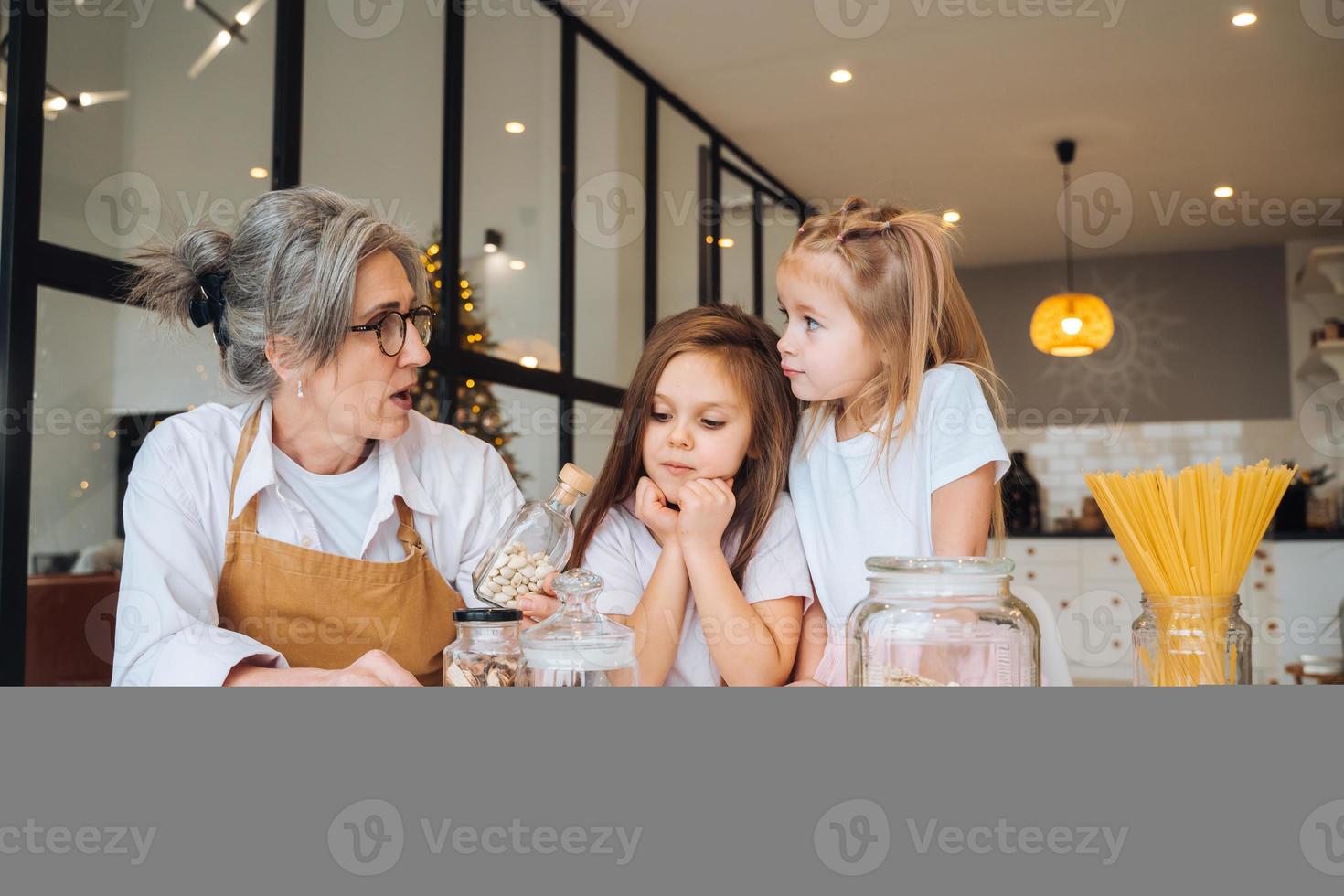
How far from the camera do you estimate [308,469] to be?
4.34 feet

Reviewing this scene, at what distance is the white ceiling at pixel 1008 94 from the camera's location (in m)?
3.62

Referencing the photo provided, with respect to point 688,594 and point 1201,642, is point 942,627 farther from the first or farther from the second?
point 688,594

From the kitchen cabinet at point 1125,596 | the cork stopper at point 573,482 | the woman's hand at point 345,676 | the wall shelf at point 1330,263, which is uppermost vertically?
the wall shelf at point 1330,263

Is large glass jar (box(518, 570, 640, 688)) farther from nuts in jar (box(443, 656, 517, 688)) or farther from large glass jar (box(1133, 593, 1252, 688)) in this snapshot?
large glass jar (box(1133, 593, 1252, 688))

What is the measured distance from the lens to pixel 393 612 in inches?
47.8

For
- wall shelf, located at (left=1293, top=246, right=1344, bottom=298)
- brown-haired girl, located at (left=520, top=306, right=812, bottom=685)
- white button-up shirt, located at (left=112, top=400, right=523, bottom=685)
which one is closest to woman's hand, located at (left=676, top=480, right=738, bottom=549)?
brown-haired girl, located at (left=520, top=306, right=812, bottom=685)

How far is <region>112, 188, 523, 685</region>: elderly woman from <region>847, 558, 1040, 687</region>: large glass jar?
2.07 ft

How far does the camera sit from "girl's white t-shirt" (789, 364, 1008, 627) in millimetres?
1102

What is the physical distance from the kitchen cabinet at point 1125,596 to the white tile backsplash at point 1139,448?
2.00 ft

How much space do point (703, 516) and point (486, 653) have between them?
34cm

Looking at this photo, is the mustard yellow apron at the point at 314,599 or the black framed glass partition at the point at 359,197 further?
the black framed glass partition at the point at 359,197
